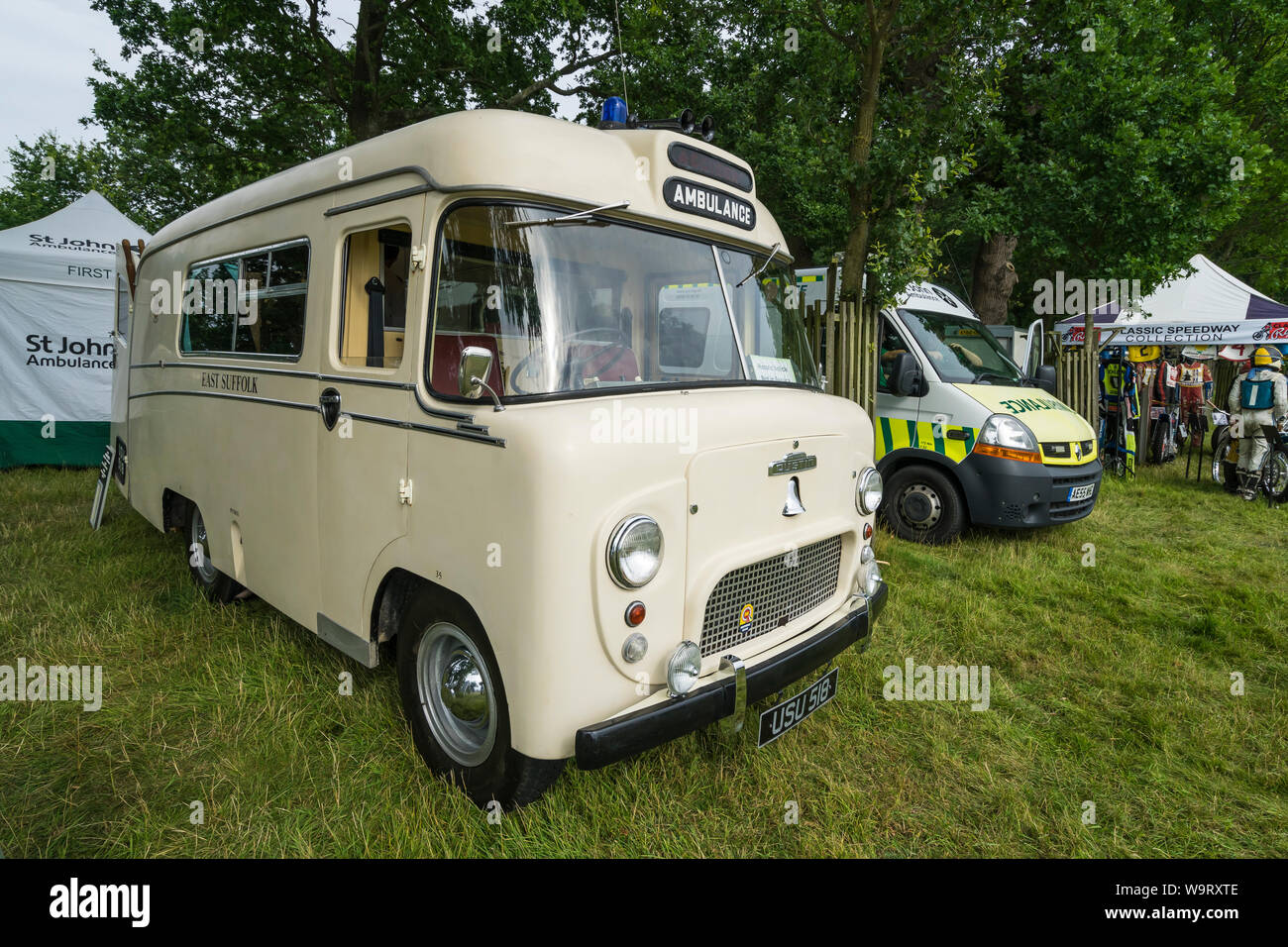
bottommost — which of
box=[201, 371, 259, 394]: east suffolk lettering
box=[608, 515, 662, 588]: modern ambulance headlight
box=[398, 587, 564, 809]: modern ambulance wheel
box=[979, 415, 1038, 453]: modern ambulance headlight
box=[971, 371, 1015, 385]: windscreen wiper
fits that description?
box=[398, 587, 564, 809]: modern ambulance wheel

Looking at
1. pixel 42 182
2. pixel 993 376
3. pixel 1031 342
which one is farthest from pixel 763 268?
pixel 42 182

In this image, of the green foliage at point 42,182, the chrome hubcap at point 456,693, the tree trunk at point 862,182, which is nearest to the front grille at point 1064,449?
the tree trunk at point 862,182

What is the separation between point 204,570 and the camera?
5.25 meters

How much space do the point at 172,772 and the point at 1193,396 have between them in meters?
15.7

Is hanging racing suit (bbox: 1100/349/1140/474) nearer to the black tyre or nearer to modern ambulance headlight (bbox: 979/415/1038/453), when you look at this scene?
the black tyre

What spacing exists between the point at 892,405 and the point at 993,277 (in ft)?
36.7

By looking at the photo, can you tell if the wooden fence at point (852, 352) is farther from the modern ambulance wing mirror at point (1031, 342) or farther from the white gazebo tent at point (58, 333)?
the white gazebo tent at point (58, 333)

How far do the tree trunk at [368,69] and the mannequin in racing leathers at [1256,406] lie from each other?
13.8 metres

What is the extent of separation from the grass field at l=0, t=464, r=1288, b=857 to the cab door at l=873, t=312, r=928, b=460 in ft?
6.33

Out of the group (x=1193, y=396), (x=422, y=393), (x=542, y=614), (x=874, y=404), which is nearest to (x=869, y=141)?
(x=874, y=404)

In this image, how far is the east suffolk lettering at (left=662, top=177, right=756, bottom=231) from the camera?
325 centimetres

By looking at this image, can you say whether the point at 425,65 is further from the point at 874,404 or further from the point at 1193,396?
the point at 1193,396

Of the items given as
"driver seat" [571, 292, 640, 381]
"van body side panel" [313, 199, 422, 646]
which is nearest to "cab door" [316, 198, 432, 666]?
"van body side panel" [313, 199, 422, 646]

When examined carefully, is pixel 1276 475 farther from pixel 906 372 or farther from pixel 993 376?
pixel 906 372
